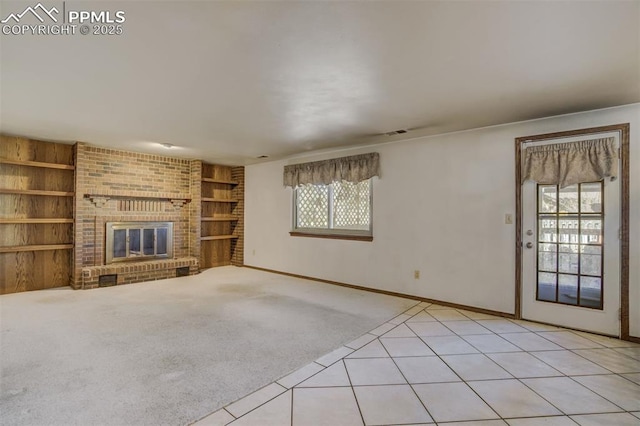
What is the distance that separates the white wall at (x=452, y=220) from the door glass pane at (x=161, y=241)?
9.21 ft

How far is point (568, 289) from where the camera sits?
326 centimetres

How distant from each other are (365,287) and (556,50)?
3.60 m

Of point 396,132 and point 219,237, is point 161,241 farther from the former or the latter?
point 396,132

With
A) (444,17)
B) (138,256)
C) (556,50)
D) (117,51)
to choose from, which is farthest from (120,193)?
(556,50)

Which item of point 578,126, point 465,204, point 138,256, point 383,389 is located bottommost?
point 383,389

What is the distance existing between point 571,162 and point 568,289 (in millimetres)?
1276

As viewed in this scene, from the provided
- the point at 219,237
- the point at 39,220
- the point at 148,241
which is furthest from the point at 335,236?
the point at 39,220

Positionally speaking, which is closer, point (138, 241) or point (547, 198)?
point (547, 198)

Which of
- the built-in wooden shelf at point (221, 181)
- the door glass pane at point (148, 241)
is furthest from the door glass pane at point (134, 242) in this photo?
the built-in wooden shelf at point (221, 181)

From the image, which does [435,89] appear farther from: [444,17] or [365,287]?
[365,287]

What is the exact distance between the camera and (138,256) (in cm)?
541

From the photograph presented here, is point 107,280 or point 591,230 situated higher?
point 591,230

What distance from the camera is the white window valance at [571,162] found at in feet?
9.95

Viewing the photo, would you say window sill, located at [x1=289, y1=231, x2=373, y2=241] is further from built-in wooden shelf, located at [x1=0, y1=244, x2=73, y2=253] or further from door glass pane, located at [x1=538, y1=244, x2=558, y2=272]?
built-in wooden shelf, located at [x1=0, y1=244, x2=73, y2=253]
